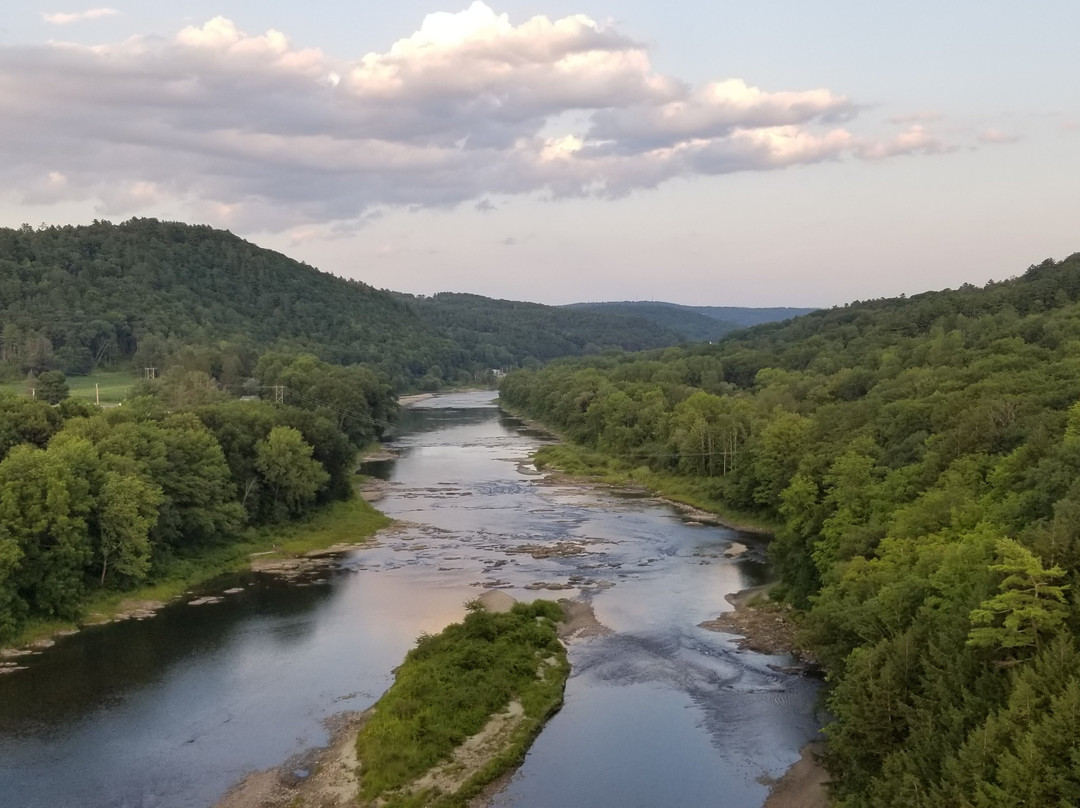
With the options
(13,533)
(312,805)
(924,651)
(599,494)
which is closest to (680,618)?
(924,651)

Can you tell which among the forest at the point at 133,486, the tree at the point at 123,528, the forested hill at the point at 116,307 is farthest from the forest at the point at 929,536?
the forested hill at the point at 116,307

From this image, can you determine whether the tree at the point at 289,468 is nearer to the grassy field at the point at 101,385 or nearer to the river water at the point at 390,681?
the river water at the point at 390,681

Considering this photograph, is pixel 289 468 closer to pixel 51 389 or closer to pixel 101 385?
pixel 51 389

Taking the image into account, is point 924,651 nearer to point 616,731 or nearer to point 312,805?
point 616,731

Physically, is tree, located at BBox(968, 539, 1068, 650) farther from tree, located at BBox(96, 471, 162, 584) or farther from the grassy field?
the grassy field

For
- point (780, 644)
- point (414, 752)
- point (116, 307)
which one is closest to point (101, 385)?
point (116, 307)
